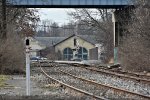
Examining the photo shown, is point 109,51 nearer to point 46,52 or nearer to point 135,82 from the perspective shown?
point 135,82

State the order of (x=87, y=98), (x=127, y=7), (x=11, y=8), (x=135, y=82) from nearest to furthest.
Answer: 1. (x=87, y=98)
2. (x=135, y=82)
3. (x=11, y=8)
4. (x=127, y=7)

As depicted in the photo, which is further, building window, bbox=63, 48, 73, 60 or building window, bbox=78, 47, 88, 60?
building window, bbox=63, 48, 73, 60

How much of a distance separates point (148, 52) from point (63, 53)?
101355 millimetres

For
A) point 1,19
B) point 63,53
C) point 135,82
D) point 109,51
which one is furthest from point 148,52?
point 63,53

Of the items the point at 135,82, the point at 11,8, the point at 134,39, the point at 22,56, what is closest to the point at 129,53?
the point at 134,39

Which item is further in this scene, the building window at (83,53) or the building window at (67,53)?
the building window at (67,53)

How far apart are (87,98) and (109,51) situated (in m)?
59.2

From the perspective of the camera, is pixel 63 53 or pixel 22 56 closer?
pixel 22 56

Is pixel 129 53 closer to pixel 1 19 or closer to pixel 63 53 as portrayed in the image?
pixel 1 19

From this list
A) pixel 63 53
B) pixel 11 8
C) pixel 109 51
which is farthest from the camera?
pixel 63 53

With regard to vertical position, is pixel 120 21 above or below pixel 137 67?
above

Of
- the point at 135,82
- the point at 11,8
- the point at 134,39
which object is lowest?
the point at 135,82

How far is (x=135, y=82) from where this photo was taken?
906 inches

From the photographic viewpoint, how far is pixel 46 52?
13838 cm
